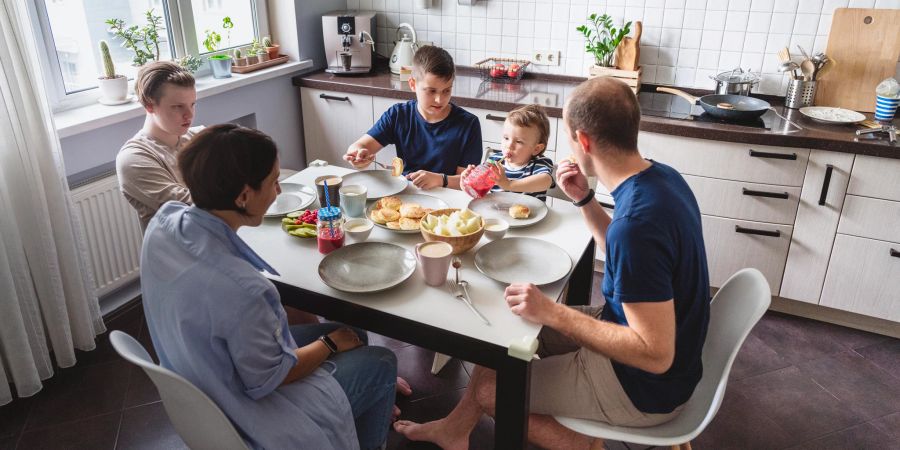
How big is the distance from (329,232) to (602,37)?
2192 millimetres

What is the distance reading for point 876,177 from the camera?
8.26 ft

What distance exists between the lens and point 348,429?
1491 millimetres

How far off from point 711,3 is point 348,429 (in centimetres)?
267

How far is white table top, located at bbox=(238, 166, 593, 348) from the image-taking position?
4.76ft

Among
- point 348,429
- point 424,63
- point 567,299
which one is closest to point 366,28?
point 424,63

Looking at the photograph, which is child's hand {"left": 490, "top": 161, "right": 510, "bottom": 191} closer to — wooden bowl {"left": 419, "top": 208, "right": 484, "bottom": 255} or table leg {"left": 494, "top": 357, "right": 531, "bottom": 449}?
wooden bowl {"left": 419, "top": 208, "right": 484, "bottom": 255}

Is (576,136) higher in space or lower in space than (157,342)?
higher

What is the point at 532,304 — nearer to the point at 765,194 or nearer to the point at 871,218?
the point at 765,194

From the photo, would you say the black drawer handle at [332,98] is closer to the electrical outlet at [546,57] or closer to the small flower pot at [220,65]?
the small flower pot at [220,65]

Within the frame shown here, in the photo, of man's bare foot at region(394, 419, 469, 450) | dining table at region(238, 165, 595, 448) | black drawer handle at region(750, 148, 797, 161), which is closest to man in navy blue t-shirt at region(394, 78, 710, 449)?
dining table at region(238, 165, 595, 448)

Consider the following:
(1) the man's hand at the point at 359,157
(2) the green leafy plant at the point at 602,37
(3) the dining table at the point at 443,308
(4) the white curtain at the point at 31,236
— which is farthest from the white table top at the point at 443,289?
(2) the green leafy plant at the point at 602,37

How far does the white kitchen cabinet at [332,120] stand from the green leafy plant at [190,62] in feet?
2.35

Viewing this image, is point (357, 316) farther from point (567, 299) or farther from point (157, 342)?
point (567, 299)

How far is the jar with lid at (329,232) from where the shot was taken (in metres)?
1.74
